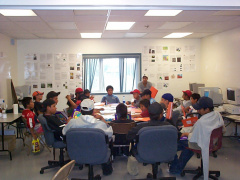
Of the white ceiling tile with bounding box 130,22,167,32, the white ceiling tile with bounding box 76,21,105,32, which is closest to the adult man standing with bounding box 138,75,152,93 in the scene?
the white ceiling tile with bounding box 130,22,167,32

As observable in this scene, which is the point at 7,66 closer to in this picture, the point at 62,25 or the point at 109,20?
the point at 62,25

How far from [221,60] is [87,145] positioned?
18.0 feet

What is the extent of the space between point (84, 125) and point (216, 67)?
218 inches

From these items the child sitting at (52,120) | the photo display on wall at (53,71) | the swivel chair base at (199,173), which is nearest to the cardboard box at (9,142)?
the child sitting at (52,120)

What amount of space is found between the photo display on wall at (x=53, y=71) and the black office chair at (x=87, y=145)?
5.40m

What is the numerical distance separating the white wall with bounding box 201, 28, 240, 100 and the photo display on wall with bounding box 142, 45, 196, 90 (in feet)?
1.47

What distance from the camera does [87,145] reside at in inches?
119

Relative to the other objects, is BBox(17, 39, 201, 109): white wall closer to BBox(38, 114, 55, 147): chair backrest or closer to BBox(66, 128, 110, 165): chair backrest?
BBox(38, 114, 55, 147): chair backrest

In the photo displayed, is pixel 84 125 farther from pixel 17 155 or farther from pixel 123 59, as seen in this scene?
pixel 123 59

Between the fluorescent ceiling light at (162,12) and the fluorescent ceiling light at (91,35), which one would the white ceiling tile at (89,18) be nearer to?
the fluorescent ceiling light at (162,12)

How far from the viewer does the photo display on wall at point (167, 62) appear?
27.7 ft

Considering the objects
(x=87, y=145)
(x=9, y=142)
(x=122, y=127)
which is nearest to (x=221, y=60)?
(x=122, y=127)

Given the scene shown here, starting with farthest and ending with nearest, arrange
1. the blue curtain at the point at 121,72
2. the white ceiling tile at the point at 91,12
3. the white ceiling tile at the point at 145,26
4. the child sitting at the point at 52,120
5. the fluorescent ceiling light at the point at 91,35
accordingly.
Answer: the blue curtain at the point at 121,72 < the fluorescent ceiling light at the point at 91,35 < the white ceiling tile at the point at 145,26 < the white ceiling tile at the point at 91,12 < the child sitting at the point at 52,120

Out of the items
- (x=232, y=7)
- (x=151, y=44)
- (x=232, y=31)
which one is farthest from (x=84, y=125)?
(x=151, y=44)
